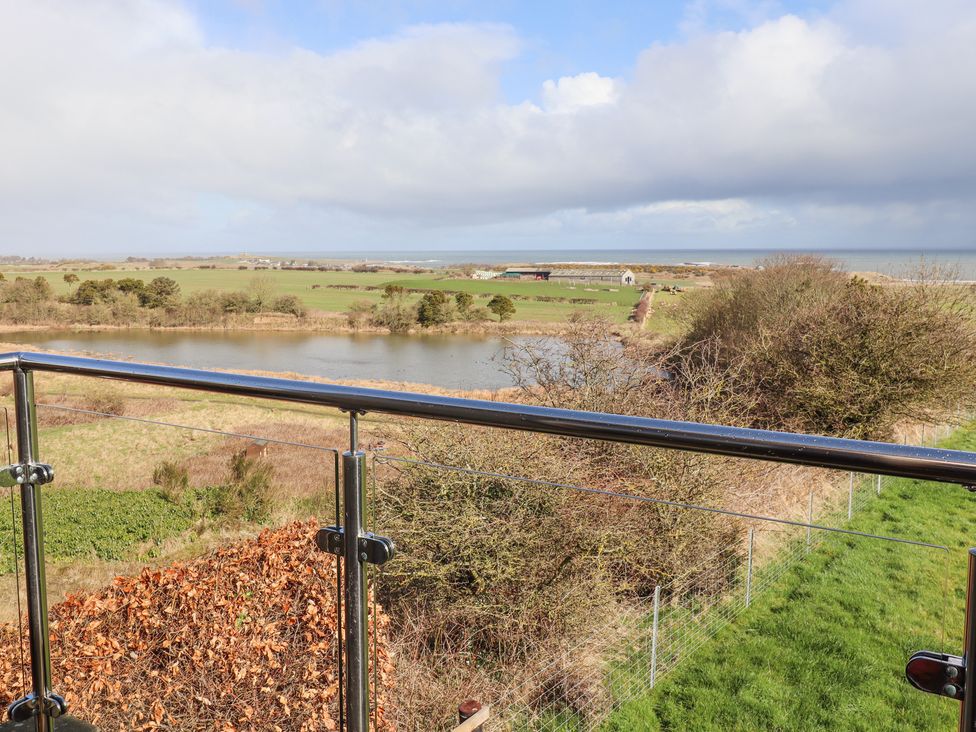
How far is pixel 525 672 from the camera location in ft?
12.2

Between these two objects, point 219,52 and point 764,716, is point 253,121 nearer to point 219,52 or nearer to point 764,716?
point 219,52

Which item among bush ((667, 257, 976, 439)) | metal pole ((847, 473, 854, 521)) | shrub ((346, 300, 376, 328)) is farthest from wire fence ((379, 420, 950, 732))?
shrub ((346, 300, 376, 328))

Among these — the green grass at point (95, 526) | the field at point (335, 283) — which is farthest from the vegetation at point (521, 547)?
the field at point (335, 283)

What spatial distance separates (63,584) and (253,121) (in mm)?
37455

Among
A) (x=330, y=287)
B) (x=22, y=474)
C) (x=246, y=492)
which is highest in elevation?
A: (x=330, y=287)

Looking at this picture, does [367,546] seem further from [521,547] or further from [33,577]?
[521,547]

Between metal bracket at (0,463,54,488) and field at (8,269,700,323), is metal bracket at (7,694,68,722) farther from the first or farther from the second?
field at (8,269,700,323)

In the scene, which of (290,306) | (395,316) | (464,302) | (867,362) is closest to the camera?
(867,362)

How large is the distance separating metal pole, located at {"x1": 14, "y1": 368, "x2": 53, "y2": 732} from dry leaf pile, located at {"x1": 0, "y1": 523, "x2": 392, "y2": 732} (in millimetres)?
75

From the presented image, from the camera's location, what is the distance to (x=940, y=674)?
877 millimetres

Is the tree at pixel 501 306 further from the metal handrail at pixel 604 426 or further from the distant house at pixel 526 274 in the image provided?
the metal handrail at pixel 604 426

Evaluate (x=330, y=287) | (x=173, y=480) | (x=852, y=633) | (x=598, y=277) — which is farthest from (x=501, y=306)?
(x=852, y=633)

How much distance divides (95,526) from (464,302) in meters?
30.4

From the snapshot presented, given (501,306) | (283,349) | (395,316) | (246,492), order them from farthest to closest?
(395,316) < (283,349) < (501,306) < (246,492)
